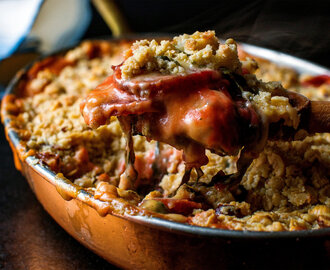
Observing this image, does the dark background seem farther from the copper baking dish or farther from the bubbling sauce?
the bubbling sauce

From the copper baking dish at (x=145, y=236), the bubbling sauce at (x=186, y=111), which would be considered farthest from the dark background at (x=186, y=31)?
the bubbling sauce at (x=186, y=111)

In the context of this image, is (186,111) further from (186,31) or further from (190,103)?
(186,31)

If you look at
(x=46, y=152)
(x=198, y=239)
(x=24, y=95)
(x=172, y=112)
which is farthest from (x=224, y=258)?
(x=24, y=95)

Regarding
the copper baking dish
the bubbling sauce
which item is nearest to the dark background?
the copper baking dish

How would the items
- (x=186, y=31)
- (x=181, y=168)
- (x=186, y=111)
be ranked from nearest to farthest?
(x=186, y=111), (x=181, y=168), (x=186, y=31)

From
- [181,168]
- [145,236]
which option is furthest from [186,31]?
[145,236]

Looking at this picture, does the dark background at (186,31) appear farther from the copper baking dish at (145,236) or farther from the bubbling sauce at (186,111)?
the bubbling sauce at (186,111)
